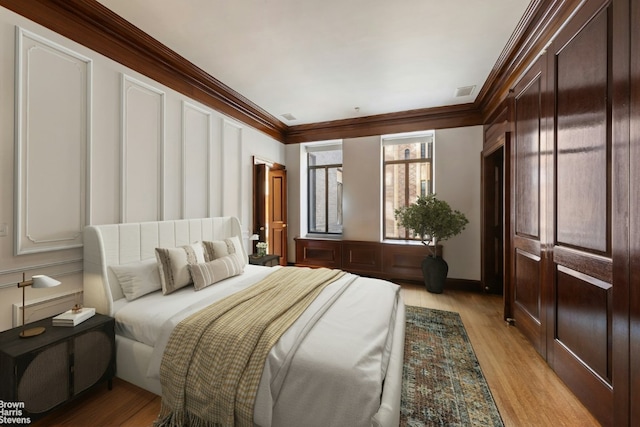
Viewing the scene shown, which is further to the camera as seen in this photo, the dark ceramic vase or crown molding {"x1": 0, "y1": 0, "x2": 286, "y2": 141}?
the dark ceramic vase

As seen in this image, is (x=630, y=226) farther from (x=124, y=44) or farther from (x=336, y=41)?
(x=124, y=44)

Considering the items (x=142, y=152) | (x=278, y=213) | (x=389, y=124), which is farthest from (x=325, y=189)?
(x=142, y=152)

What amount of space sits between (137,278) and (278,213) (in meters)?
3.05

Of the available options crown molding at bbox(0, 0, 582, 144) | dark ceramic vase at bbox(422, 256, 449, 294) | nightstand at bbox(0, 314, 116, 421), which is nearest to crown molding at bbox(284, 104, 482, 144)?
crown molding at bbox(0, 0, 582, 144)

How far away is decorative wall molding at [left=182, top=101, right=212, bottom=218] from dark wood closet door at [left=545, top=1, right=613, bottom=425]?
12.0ft

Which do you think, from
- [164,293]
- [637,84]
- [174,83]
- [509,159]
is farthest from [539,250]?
[174,83]

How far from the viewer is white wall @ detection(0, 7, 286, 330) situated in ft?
5.84

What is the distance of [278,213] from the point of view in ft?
16.9

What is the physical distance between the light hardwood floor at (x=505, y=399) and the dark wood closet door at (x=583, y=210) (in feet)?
0.40

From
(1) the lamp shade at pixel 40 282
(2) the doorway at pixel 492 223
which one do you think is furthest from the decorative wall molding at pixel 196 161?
(2) the doorway at pixel 492 223

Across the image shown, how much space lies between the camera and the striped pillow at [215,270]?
245 centimetres

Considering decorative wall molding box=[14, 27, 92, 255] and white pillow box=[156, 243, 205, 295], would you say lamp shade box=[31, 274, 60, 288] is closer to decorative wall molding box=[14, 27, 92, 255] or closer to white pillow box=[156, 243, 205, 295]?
decorative wall molding box=[14, 27, 92, 255]

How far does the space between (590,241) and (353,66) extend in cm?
272

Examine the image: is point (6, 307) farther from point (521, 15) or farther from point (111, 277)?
point (521, 15)
